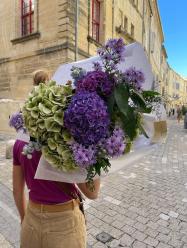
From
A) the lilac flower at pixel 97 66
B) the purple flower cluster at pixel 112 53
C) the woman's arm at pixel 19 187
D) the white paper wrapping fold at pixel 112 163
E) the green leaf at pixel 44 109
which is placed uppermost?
the purple flower cluster at pixel 112 53

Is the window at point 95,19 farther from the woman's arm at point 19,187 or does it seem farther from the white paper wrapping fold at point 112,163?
the white paper wrapping fold at point 112,163

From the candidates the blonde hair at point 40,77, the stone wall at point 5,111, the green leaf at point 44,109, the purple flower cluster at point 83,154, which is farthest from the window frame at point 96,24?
the purple flower cluster at point 83,154

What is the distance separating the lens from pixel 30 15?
15312mm

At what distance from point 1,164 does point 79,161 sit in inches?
252

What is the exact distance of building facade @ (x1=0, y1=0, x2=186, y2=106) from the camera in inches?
525

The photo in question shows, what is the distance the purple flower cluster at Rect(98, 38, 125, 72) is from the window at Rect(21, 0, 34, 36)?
14874mm

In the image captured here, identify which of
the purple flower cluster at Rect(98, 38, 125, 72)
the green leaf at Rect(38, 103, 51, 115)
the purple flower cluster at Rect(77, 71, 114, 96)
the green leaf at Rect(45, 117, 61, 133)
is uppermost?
the purple flower cluster at Rect(98, 38, 125, 72)

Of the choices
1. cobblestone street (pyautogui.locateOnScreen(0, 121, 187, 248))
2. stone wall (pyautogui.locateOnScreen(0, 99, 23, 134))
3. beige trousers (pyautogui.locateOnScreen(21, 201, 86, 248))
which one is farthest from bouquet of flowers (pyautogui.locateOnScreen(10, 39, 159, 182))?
stone wall (pyautogui.locateOnScreen(0, 99, 23, 134))

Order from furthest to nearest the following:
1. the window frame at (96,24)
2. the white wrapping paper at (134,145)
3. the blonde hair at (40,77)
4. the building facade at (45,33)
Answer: the window frame at (96,24)
the building facade at (45,33)
the blonde hair at (40,77)
the white wrapping paper at (134,145)

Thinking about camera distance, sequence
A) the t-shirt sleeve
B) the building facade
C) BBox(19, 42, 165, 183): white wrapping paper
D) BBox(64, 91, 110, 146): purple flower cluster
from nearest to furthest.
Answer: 1. BBox(64, 91, 110, 146): purple flower cluster
2. BBox(19, 42, 165, 183): white wrapping paper
3. the t-shirt sleeve
4. the building facade

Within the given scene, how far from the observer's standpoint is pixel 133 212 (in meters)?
4.20

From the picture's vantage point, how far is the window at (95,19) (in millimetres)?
16250

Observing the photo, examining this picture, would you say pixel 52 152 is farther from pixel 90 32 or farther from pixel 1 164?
pixel 90 32

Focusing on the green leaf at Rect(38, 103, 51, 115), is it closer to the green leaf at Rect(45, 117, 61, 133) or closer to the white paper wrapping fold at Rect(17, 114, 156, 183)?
the green leaf at Rect(45, 117, 61, 133)
